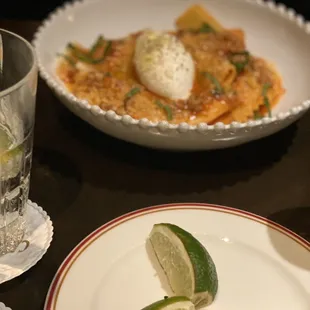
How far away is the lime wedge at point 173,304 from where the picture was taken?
0.76 metres

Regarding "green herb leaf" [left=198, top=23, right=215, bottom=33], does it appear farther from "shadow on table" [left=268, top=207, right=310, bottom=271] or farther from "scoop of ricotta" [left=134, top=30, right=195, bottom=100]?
"shadow on table" [left=268, top=207, right=310, bottom=271]

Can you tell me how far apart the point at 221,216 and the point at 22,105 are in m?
0.37

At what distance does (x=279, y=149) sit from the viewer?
1.23m

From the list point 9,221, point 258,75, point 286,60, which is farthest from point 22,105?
point 286,60

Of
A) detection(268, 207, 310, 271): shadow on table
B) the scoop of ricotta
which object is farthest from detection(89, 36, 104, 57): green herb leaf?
detection(268, 207, 310, 271): shadow on table

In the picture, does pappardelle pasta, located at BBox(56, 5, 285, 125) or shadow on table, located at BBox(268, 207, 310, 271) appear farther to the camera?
pappardelle pasta, located at BBox(56, 5, 285, 125)

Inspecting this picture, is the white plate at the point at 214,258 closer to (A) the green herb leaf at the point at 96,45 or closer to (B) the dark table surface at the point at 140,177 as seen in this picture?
(B) the dark table surface at the point at 140,177

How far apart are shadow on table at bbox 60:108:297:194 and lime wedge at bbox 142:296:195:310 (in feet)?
1.11

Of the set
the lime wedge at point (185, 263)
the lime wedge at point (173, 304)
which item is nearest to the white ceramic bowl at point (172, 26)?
the lime wedge at point (185, 263)

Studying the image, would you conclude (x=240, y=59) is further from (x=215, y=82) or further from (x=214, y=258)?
(x=214, y=258)

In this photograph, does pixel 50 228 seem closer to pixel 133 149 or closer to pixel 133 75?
pixel 133 149

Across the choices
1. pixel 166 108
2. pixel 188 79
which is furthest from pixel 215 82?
pixel 166 108

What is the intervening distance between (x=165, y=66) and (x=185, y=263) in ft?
1.91

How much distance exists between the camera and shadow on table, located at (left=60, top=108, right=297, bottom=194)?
1115 millimetres
